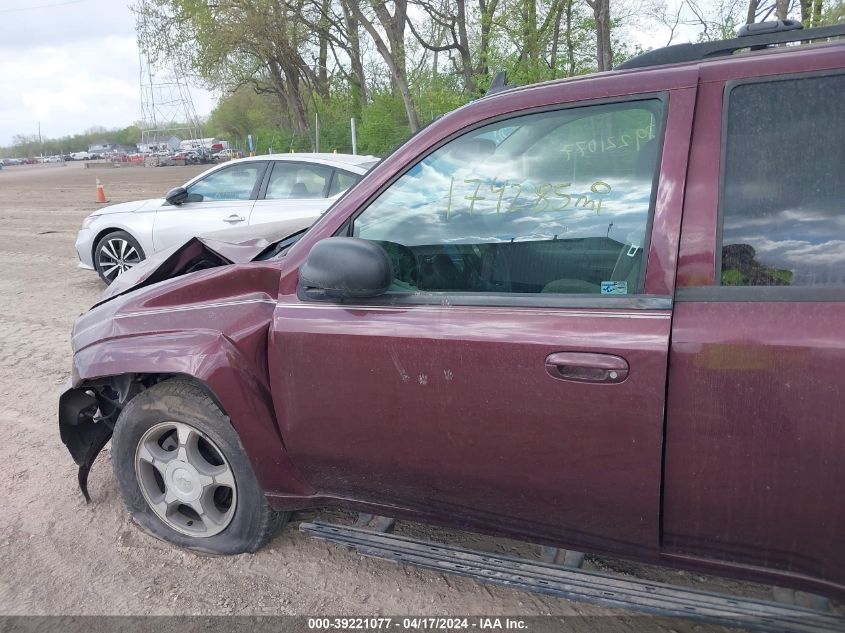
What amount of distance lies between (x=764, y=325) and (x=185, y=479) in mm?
2355

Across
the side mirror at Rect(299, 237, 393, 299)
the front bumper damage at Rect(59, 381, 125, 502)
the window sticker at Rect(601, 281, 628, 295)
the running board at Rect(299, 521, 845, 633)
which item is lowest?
the running board at Rect(299, 521, 845, 633)

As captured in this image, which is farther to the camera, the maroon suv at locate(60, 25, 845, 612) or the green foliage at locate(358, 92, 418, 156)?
the green foliage at locate(358, 92, 418, 156)

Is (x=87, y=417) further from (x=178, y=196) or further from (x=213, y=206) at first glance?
(x=178, y=196)

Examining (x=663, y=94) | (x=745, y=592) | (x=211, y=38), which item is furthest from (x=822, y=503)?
(x=211, y=38)

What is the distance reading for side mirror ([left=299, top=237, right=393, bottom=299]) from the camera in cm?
217

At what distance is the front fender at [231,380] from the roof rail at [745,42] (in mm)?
1773

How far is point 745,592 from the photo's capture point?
8.32 feet

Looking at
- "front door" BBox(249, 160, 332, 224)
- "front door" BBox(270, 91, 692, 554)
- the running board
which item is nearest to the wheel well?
"front door" BBox(270, 91, 692, 554)

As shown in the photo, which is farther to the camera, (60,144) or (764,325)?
(60,144)

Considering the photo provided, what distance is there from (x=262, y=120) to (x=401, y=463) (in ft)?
199

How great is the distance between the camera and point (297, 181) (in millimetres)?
7324

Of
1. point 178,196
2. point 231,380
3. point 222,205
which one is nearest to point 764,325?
point 231,380

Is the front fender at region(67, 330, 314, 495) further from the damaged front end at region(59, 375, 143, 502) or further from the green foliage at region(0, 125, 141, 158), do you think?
the green foliage at region(0, 125, 141, 158)

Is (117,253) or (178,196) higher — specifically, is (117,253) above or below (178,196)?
below
